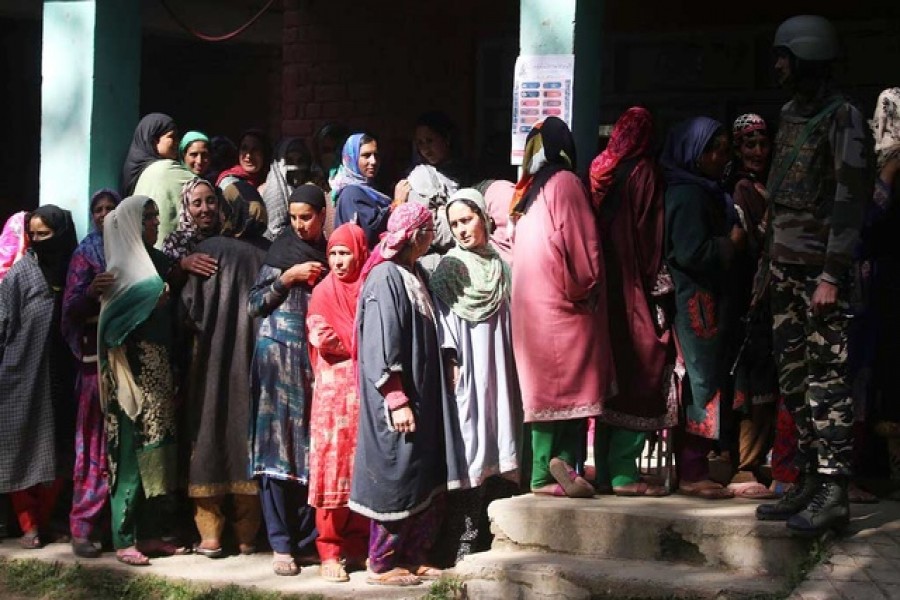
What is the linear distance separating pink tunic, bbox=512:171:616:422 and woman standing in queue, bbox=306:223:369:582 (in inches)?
30.4

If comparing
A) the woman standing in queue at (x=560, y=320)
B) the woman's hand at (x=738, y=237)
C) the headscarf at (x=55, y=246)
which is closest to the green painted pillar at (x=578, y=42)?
the woman standing in queue at (x=560, y=320)

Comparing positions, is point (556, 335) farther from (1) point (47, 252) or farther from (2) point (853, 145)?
(1) point (47, 252)

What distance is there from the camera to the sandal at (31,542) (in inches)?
298

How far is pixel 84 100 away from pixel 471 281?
2410 millimetres

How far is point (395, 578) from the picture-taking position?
678 centimetres

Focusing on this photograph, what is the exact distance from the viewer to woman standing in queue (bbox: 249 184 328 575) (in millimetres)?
7125

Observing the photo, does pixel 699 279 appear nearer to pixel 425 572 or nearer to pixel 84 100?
pixel 425 572

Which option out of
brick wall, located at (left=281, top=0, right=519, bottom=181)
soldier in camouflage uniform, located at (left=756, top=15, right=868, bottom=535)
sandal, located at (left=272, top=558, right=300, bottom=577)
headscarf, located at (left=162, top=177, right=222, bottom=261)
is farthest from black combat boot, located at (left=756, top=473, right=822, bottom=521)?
brick wall, located at (left=281, top=0, right=519, bottom=181)

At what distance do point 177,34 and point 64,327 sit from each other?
204 inches

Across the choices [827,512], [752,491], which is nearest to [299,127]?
[752,491]

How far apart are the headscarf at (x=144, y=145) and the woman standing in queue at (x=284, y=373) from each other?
1129 mm

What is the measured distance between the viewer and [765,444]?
6.97 metres

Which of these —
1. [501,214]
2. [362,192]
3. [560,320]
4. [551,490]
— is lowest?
[551,490]

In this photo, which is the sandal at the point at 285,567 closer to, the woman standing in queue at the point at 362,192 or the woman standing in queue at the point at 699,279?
the woman standing in queue at the point at 362,192
